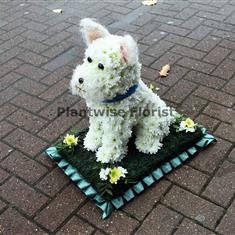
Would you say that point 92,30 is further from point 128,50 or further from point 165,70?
point 165,70

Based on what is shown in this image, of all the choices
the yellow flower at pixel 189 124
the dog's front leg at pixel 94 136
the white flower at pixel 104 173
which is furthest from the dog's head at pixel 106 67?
the yellow flower at pixel 189 124

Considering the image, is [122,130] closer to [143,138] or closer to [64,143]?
[143,138]

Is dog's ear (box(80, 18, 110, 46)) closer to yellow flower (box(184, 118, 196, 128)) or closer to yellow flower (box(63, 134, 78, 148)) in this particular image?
yellow flower (box(63, 134, 78, 148))

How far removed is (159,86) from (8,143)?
163 centimetres

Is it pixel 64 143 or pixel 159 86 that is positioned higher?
pixel 64 143

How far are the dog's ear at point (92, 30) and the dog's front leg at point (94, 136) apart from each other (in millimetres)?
623

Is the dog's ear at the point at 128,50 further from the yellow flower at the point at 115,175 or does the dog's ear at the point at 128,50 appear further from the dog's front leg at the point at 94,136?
the yellow flower at the point at 115,175

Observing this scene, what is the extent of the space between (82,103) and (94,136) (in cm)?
90

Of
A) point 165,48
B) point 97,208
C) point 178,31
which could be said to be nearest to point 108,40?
point 97,208

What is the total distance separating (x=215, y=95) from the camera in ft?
12.7

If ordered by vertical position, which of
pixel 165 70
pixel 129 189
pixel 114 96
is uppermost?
pixel 114 96

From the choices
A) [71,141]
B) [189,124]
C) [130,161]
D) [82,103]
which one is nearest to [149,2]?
[82,103]

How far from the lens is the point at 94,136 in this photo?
3072 millimetres

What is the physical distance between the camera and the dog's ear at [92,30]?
2629 millimetres
